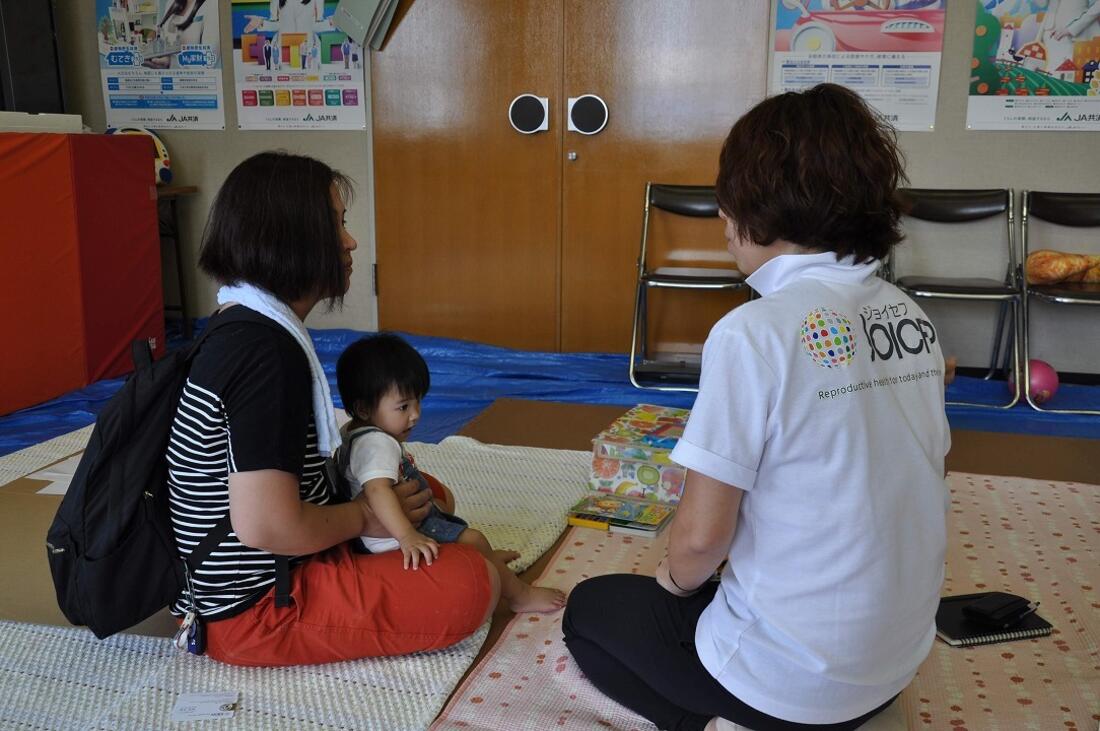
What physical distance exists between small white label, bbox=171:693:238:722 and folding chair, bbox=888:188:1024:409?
2809mm

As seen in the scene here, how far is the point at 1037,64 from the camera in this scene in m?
3.70

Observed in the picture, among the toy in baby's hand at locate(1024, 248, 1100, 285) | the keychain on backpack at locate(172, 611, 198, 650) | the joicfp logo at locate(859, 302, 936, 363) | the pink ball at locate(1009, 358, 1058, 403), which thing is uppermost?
the joicfp logo at locate(859, 302, 936, 363)

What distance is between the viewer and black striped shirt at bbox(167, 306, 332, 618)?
141 centimetres

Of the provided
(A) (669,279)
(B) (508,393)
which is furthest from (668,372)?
(B) (508,393)

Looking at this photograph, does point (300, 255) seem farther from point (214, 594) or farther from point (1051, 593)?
point (1051, 593)

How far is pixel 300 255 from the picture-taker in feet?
4.91

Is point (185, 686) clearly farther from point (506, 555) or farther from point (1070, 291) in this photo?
point (1070, 291)

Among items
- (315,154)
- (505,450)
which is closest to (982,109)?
(505,450)

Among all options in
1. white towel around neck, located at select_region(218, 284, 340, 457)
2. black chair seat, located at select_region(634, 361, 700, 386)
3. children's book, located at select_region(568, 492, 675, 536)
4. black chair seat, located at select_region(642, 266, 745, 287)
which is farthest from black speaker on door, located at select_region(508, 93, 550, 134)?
white towel around neck, located at select_region(218, 284, 340, 457)

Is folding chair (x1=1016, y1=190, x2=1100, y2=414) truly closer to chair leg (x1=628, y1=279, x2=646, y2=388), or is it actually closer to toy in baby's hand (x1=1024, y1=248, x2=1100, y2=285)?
toy in baby's hand (x1=1024, y1=248, x2=1100, y2=285)

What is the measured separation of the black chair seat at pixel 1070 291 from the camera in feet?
11.2

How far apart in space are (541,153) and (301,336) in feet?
9.35

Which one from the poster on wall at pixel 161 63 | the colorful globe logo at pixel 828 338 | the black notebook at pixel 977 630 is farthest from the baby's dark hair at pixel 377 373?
the poster on wall at pixel 161 63

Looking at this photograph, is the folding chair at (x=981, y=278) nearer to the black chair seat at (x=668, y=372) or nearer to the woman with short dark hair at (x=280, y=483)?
the black chair seat at (x=668, y=372)
